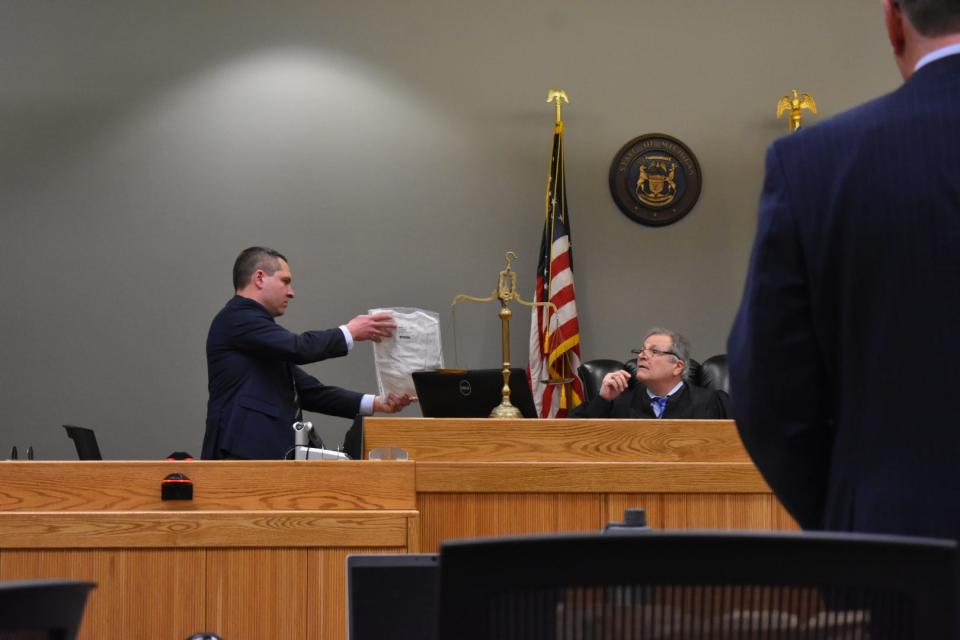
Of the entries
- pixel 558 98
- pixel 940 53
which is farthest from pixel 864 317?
pixel 558 98

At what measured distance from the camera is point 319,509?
3182mm

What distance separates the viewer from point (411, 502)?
3.24m

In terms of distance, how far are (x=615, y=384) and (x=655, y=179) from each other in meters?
2.34

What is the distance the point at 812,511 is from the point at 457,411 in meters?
2.81

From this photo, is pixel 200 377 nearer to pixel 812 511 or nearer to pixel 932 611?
pixel 812 511

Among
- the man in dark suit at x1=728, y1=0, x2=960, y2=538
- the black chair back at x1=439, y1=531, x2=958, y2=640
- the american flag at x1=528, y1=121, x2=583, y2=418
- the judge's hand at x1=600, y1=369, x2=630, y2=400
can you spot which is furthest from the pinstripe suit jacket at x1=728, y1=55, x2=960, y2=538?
the american flag at x1=528, y1=121, x2=583, y2=418

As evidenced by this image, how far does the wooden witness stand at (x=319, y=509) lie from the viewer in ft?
9.75

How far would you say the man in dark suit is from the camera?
1.35 meters

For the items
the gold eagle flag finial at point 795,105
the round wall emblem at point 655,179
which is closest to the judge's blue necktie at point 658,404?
the round wall emblem at point 655,179

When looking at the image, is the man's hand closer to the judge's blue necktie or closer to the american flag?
the judge's blue necktie

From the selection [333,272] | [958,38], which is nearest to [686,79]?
[333,272]

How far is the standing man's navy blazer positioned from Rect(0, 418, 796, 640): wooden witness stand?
3.78ft

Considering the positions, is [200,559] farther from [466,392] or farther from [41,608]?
[41,608]

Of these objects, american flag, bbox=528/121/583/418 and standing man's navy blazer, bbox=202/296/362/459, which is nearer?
standing man's navy blazer, bbox=202/296/362/459
